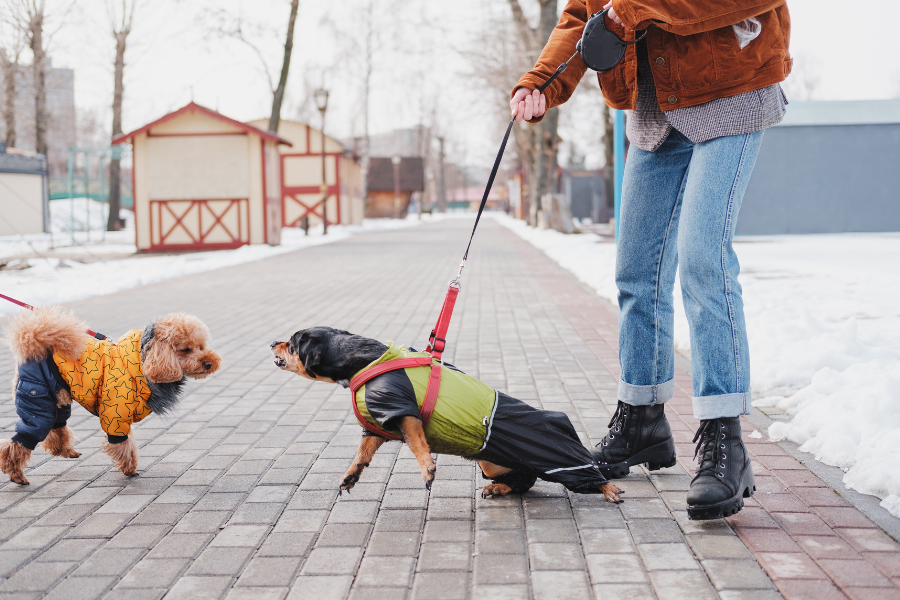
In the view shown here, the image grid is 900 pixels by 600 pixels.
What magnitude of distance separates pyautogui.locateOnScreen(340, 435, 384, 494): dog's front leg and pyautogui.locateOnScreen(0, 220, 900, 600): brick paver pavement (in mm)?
160

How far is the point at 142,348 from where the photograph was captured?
3.43 m

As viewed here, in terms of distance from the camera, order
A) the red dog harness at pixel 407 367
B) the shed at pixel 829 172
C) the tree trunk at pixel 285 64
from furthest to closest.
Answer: the tree trunk at pixel 285 64
the shed at pixel 829 172
the red dog harness at pixel 407 367

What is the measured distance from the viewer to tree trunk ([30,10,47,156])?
29000mm

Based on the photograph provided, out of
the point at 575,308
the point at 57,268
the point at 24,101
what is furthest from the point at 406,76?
the point at 575,308

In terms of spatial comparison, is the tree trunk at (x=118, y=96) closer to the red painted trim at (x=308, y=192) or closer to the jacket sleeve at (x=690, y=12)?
the red painted trim at (x=308, y=192)

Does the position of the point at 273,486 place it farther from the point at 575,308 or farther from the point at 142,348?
the point at 575,308

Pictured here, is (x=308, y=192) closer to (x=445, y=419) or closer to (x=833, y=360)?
(x=833, y=360)

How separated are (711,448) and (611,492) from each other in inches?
16.1

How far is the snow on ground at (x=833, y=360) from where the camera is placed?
3405 mm

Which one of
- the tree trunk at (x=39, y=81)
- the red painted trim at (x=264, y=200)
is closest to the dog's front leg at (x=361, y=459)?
the red painted trim at (x=264, y=200)

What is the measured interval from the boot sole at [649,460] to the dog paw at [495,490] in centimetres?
42

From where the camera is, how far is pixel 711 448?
2.91 meters

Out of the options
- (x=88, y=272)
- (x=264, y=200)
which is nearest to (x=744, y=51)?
(x=88, y=272)

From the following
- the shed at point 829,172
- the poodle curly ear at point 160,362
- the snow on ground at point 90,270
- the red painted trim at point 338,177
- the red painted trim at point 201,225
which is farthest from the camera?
the red painted trim at point 338,177
